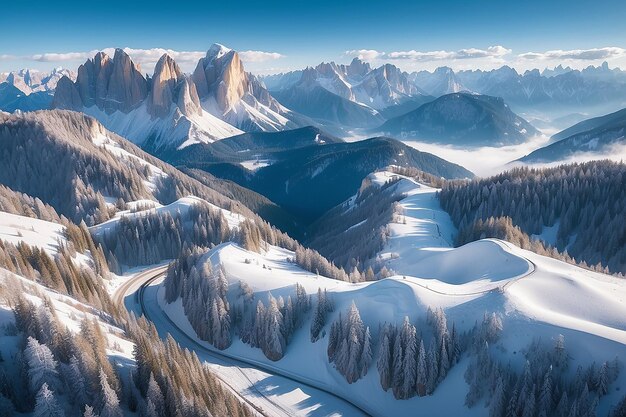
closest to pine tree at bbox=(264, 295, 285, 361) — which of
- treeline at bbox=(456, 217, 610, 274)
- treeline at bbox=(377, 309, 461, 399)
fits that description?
treeline at bbox=(377, 309, 461, 399)

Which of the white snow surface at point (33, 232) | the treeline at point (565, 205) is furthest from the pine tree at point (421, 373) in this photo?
the treeline at point (565, 205)

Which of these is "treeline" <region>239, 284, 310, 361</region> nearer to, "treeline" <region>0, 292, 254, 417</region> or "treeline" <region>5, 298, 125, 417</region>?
"treeline" <region>0, 292, 254, 417</region>

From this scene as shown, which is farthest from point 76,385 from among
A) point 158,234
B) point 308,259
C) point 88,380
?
point 158,234

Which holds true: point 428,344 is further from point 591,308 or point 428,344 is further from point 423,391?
point 591,308

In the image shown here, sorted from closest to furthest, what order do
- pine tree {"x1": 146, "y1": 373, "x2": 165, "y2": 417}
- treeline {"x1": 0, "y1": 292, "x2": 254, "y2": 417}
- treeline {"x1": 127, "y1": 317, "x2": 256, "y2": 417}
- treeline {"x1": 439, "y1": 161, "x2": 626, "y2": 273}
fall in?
1. treeline {"x1": 0, "y1": 292, "x2": 254, "y2": 417}
2. pine tree {"x1": 146, "y1": 373, "x2": 165, "y2": 417}
3. treeline {"x1": 127, "y1": 317, "x2": 256, "y2": 417}
4. treeline {"x1": 439, "y1": 161, "x2": 626, "y2": 273}

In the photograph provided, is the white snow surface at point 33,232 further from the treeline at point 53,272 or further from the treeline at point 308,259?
the treeline at point 308,259
